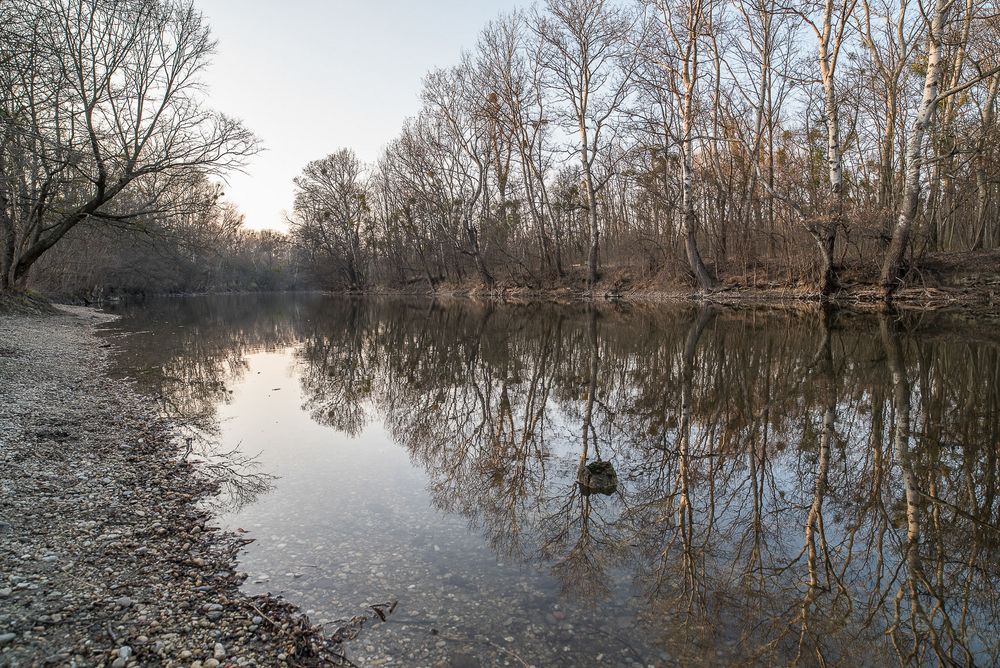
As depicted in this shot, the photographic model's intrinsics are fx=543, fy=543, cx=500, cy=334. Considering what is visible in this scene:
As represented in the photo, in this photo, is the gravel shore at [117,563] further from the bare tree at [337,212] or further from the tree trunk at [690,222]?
the bare tree at [337,212]

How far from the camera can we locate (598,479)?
5.65 m

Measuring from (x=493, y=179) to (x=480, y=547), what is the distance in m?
38.9

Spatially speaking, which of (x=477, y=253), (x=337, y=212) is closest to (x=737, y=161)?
(x=477, y=253)

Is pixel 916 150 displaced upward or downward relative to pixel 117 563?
upward

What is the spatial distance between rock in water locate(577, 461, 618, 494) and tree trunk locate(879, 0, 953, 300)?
55.7 ft

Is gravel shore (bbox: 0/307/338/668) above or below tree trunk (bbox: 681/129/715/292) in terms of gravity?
below

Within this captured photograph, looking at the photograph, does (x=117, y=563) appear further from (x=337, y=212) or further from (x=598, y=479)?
(x=337, y=212)

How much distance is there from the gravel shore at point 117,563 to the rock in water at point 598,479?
3066 millimetres

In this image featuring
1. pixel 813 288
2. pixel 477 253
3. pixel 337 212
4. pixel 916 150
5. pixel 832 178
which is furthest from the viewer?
pixel 337 212

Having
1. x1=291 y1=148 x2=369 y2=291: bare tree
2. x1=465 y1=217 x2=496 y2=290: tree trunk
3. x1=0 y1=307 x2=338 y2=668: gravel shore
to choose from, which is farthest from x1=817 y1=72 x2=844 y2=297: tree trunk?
x1=291 y1=148 x2=369 y2=291: bare tree

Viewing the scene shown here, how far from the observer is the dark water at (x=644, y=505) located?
3.30m

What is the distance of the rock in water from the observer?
5523mm

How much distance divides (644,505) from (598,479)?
643 millimetres

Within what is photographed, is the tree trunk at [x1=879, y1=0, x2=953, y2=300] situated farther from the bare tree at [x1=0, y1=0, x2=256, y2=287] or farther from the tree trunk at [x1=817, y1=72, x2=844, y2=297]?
the bare tree at [x1=0, y1=0, x2=256, y2=287]
